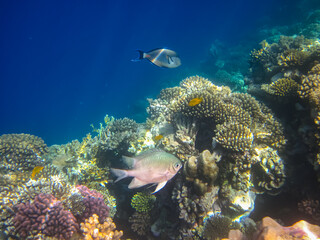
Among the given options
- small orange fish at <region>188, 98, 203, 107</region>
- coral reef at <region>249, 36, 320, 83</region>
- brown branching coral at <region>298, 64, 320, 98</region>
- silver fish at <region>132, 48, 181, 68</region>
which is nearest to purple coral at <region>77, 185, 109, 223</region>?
small orange fish at <region>188, 98, 203, 107</region>

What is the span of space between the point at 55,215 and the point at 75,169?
125 inches

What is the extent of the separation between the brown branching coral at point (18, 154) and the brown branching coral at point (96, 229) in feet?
14.7

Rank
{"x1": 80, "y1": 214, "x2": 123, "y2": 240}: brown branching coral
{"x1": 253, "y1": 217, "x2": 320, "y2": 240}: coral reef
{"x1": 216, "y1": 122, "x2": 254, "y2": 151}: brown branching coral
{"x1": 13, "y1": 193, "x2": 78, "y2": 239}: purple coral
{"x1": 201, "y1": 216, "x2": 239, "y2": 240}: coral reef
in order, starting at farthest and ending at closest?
{"x1": 216, "y1": 122, "x2": 254, "y2": 151}: brown branching coral < {"x1": 201, "y1": 216, "x2": 239, "y2": 240}: coral reef < {"x1": 80, "y1": 214, "x2": 123, "y2": 240}: brown branching coral < {"x1": 13, "y1": 193, "x2": 78, "y2": 239}: purple coral < {"x1": 253, "y1": 217, "x2": 320, "y2": 240}: coral reef

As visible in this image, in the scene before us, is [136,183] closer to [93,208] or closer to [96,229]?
[96,229]

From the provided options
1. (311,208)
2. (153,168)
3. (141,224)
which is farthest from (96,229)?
(311,208)

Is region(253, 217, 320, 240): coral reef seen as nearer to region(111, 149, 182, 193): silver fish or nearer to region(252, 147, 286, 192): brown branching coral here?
region(252, 147, 286, 192): brown branching coral

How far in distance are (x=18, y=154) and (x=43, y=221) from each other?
197 inches

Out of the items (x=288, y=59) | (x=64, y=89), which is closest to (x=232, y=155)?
(x=288, y=59)

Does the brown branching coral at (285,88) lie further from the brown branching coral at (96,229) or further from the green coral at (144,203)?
the brown branching coral at (96,229)

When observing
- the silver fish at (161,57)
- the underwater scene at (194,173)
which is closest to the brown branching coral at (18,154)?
the underwater scene at (194,173)

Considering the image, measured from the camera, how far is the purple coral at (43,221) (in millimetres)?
3211

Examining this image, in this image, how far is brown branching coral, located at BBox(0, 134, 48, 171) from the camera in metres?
6.61

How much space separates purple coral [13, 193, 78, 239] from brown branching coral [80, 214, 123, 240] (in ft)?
0.74

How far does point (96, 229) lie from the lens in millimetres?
3434
